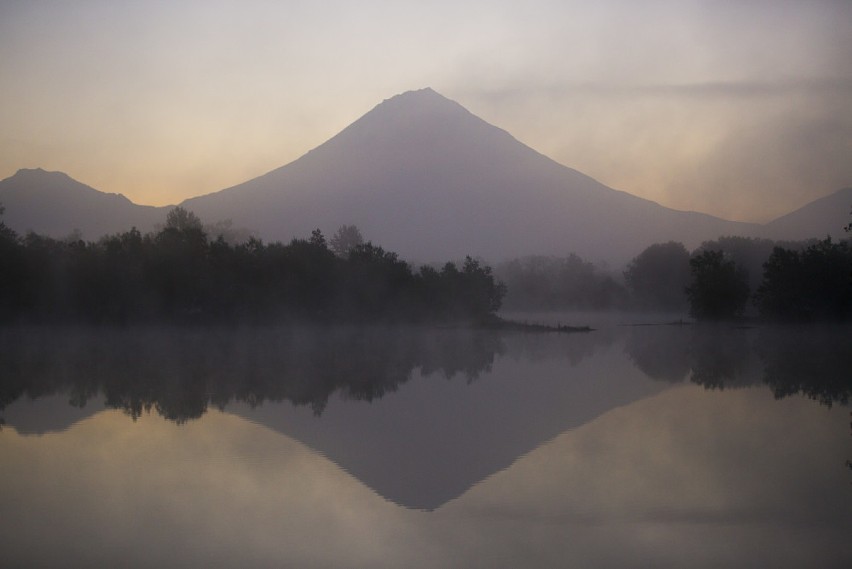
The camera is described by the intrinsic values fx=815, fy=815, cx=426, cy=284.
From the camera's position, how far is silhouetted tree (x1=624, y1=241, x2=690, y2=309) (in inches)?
2862

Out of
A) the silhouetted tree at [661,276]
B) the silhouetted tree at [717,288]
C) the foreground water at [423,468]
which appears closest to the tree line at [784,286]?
the silhouetted tree at [717,288]

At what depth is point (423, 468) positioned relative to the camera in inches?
354

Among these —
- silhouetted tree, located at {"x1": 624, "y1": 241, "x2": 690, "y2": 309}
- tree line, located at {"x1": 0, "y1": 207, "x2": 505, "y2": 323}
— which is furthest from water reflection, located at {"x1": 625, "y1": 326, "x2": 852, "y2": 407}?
silhouetted tree, located at {"x1": 624, "y1": 241, "x2": 690, "y2": 309}

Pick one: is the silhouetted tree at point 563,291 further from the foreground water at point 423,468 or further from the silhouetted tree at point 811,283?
the foreground water at point 423,468

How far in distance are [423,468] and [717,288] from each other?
41.7 m

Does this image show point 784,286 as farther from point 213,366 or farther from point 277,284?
point 213,366

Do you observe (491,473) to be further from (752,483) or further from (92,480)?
(92,480)

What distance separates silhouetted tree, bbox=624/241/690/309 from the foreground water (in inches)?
2157

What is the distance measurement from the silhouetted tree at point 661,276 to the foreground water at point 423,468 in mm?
54799

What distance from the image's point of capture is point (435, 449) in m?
10.1

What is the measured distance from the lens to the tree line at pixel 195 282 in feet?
125

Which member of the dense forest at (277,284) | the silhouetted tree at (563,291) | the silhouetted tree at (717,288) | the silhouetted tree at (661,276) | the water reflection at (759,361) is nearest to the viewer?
the water reflection at (759,361)

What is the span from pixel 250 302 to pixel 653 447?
32.9 m

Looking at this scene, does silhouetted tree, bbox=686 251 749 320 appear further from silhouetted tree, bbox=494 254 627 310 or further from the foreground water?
silhouetted tree, bbox=494 254 627 310
